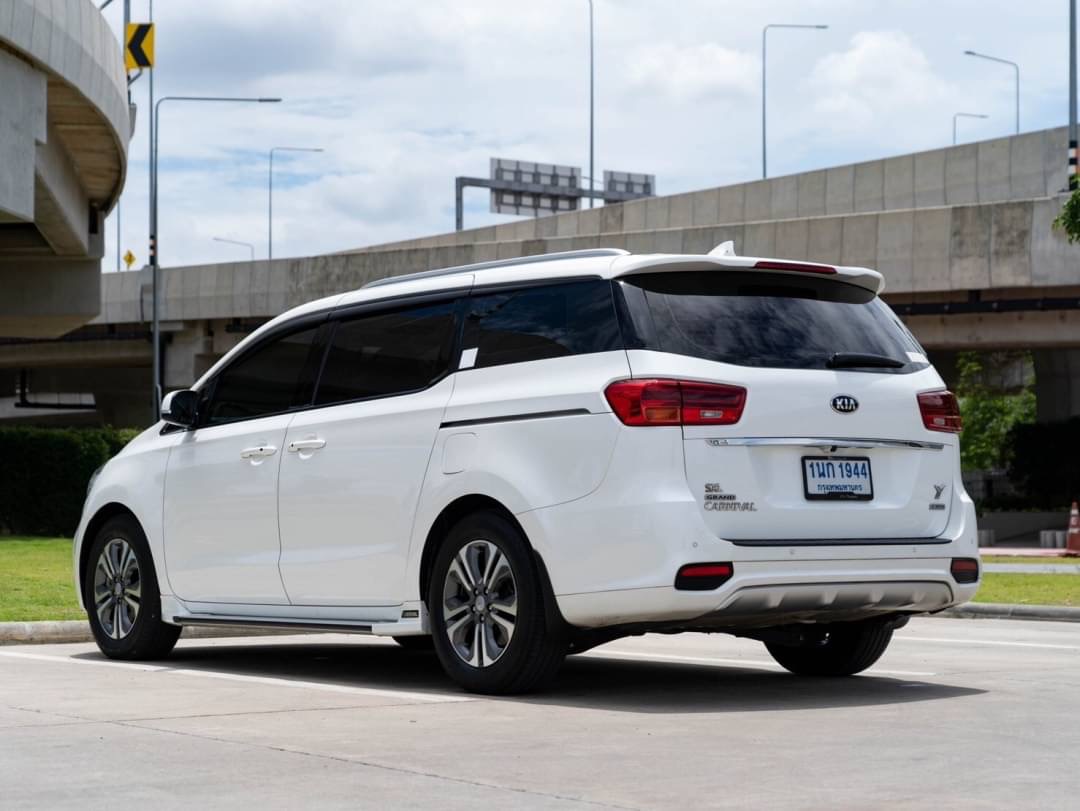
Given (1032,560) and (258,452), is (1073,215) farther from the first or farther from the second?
(258,452)

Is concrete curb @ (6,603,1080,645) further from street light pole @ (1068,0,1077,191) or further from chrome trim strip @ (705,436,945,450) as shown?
street light pole @ (1068,0,1077,191)

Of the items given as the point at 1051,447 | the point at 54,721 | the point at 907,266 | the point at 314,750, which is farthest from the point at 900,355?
the point at 1051,447

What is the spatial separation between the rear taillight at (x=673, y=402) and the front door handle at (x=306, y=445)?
1998 mm

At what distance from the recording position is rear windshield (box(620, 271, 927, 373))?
798 cm

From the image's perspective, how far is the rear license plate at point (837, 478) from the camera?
801cm

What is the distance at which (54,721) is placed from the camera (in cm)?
738

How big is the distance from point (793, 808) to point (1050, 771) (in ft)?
3.87

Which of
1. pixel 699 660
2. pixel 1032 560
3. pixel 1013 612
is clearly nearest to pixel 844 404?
pixel 699 660

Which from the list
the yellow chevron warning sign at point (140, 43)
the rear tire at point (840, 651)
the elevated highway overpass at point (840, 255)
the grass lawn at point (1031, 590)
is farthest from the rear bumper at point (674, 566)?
the yellow chevron warning sign at point (140, 43)

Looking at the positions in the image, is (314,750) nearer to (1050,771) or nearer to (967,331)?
(1050,771)

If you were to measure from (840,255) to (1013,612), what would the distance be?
77.5ft

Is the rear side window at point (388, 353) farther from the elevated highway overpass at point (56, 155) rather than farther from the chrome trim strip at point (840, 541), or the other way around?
the elevated highway overpass at point (56, 155)

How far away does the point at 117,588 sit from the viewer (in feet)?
35.0

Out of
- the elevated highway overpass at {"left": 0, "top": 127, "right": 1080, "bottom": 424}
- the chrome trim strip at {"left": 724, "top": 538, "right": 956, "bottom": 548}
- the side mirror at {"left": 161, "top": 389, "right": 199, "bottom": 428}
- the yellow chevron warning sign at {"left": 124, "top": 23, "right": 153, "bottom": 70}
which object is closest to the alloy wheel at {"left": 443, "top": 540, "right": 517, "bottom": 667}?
the chrome trim strip at {"left": 724, "top": 538, "right": 956, "bottom": 548}
